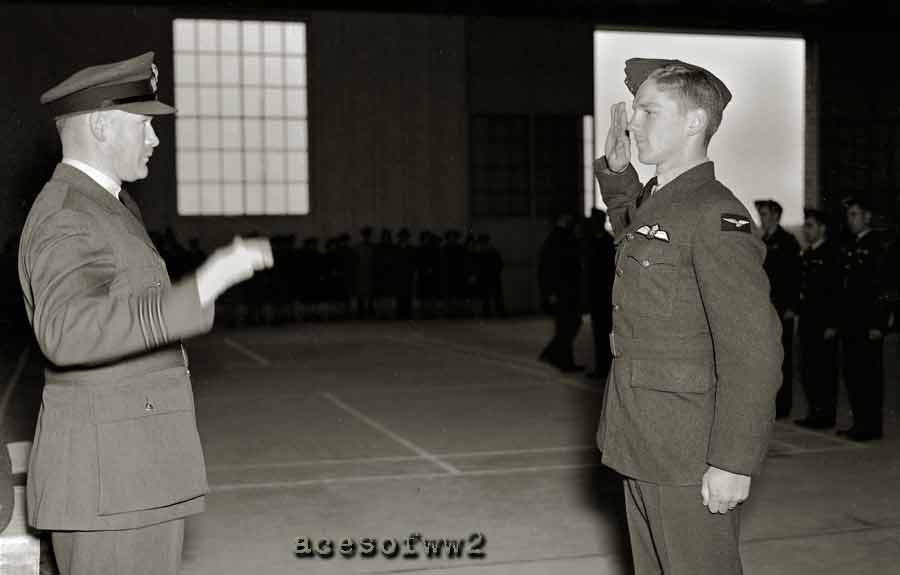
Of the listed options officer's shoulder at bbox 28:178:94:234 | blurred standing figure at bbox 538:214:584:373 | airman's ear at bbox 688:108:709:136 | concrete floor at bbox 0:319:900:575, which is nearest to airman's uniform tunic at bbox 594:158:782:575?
airman's ear at bbox 688:108:709:136

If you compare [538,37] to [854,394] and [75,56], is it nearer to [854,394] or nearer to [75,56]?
[75,56]

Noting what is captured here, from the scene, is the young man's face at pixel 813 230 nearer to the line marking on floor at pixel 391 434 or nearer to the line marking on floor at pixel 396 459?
the line marking on floor at pixel 396 459

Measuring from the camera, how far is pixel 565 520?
552 cm

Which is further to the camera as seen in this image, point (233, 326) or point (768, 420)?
point (233, 326)

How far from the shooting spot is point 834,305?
7.90 meters

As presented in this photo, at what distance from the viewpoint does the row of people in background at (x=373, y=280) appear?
1772 centimetres

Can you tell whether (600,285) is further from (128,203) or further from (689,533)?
(128,203)

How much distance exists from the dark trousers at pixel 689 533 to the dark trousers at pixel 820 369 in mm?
5624

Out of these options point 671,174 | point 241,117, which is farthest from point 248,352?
point 671,174

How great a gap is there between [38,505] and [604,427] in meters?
1.47

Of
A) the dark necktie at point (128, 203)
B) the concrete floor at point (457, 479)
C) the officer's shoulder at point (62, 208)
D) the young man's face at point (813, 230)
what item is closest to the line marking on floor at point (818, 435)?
the concrete floor at point (457, 479)

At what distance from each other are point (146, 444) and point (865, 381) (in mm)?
6382

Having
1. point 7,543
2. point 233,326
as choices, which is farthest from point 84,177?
point 233,326

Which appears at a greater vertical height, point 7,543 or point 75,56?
point 75,56
